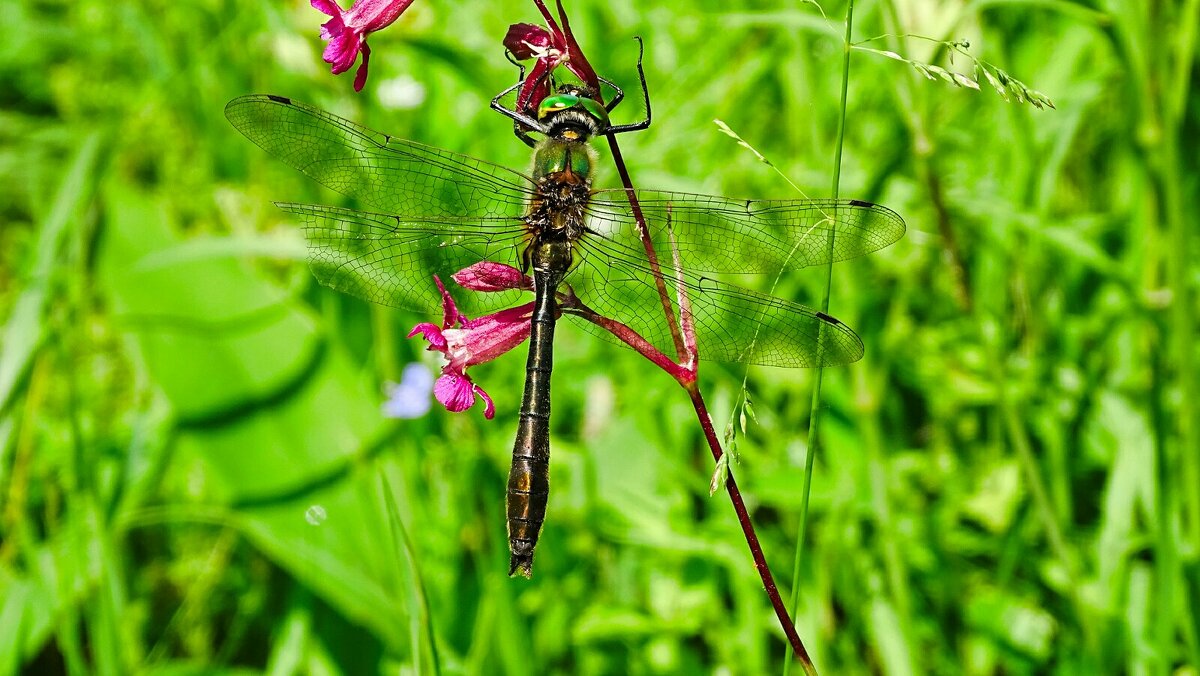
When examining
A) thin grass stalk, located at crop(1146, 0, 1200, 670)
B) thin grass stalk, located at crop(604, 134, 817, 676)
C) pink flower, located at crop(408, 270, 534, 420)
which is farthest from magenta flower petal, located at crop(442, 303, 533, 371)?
thin grass stalk, located at crop(1146, 0, 1200, 670)

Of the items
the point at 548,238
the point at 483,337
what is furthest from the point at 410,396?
the point at 483,337

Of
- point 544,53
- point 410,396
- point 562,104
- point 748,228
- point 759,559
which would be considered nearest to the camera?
point 759,559

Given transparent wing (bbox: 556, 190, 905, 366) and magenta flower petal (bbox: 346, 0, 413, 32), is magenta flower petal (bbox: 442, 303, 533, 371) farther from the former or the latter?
magenta flower petal (bbox: 346, 0, 413, 32)

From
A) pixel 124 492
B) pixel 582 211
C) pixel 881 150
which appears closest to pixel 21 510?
pixel 124 492

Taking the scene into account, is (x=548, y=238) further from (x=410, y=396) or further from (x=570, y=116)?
(x=410, y=396)

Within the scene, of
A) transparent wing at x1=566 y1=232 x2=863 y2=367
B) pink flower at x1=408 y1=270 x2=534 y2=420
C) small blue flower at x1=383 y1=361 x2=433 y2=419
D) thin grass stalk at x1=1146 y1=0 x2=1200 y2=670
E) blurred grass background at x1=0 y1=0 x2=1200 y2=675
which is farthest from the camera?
small blue flower at x1=383 y1=361 x2=433 y2=419

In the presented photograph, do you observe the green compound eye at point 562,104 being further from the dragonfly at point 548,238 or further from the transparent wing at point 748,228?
the transparent wing at point 748,228
